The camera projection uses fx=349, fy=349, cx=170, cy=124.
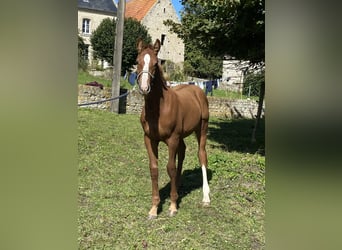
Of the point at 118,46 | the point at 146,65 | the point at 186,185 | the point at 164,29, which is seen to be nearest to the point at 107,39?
the point at 164,29

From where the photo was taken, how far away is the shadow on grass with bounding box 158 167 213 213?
4207 mm

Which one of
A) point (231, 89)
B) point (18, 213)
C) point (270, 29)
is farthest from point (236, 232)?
point (231, 89)

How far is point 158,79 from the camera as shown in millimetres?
3256

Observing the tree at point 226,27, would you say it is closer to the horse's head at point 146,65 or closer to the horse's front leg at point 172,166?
the horse's head at point 146,65

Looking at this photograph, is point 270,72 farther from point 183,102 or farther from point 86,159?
point 86,159

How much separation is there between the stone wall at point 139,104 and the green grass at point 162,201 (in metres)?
3.40

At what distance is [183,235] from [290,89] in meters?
2.50

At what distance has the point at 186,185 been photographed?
4699mm

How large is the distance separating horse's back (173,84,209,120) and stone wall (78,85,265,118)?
20.6ft

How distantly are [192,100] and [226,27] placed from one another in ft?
7.98

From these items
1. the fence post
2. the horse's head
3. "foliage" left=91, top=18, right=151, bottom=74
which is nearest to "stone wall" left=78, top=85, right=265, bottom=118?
the fence post

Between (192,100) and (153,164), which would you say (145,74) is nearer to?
(153,164)

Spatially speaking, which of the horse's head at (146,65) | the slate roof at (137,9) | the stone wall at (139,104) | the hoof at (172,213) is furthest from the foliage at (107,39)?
the horse's head at (146,65)

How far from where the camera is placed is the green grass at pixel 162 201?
308 centimetres
